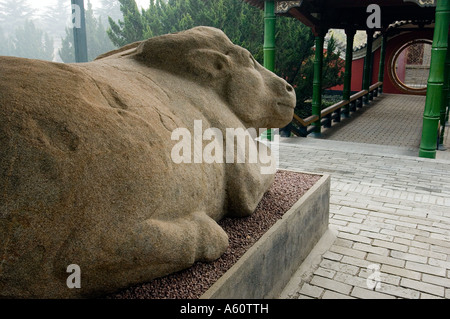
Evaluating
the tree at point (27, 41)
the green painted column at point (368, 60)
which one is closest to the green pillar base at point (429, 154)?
the green painted column at point (368, 60)

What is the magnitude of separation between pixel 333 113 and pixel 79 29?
858 centimetres

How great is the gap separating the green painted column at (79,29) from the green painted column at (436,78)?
5532 mm

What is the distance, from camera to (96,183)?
6.41 ft

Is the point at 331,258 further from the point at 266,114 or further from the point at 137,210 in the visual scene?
the point at 137,210

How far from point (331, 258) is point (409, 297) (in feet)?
2.54

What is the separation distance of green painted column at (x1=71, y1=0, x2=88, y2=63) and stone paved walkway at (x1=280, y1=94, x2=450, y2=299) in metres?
3.48

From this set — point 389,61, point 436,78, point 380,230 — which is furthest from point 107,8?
point 380,230

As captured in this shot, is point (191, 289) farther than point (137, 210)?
Result: Yes

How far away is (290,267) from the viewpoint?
3.40 metres

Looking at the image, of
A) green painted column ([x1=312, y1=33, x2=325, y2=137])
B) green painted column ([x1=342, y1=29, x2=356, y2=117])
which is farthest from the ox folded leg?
green painted column ([x1=342, y1=29, x2=356, y2=117])

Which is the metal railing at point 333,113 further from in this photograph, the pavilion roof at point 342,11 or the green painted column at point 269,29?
the pavilion roof at point 342,11

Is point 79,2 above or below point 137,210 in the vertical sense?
above

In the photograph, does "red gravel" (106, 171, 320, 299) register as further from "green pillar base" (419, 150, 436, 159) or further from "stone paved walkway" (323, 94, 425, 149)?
"stone paved walkway" (323, 94, 425, 149)

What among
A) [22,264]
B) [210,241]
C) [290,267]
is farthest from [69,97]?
[290,267]
